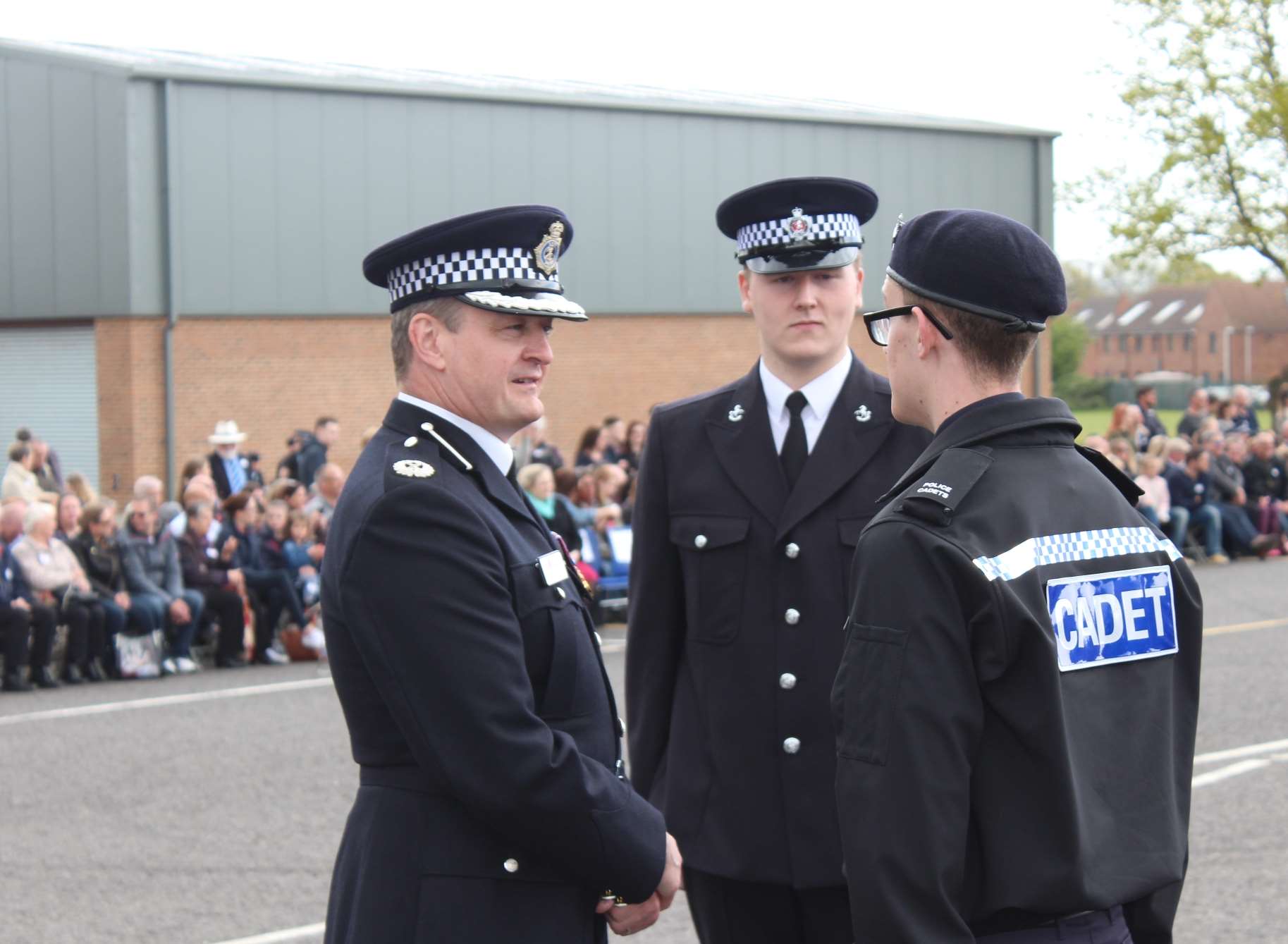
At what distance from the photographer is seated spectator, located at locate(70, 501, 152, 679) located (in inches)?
496

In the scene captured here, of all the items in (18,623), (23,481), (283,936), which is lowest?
(283,936)

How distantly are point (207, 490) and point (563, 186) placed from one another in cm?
1480

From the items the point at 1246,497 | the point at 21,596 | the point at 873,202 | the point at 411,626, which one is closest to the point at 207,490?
the point at 21,596

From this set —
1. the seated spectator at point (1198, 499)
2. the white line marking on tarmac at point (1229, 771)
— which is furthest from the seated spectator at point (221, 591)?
the seated spectator at point (1198, 499)

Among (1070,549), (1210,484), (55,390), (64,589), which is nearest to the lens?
(1070,549)

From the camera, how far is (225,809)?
8.01 metres

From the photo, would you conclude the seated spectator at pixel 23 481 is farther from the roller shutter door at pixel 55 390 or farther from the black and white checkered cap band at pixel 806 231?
the black and white checkered cap band at pixel 806 231

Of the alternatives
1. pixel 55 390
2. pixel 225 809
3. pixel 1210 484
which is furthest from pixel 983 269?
pixel 55 390

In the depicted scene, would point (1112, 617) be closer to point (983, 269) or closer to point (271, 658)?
point (983, 269)

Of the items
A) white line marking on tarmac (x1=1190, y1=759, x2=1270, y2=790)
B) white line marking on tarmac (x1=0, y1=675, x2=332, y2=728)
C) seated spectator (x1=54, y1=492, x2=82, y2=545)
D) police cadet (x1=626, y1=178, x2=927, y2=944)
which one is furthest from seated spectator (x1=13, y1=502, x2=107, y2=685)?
police cadet (x1=626, y1=178, x2=927, y2=944)

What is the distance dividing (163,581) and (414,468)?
35.2 feet

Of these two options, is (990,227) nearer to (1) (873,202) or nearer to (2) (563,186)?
(1) (873,202)

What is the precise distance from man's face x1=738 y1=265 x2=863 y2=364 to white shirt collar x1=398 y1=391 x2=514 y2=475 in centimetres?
98

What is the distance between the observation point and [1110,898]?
245 cm
